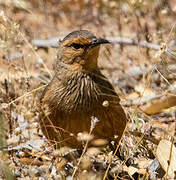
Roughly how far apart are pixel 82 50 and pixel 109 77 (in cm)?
166

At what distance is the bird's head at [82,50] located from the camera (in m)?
3.88

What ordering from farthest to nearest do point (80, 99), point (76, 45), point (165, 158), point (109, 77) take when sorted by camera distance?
point (109, 77), point (76, 45), point (80, 99), point (165, 158)

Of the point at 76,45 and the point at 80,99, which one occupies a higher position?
the point at 76,45

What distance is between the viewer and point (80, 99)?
12.8 ft

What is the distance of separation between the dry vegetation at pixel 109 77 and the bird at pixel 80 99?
162 mm

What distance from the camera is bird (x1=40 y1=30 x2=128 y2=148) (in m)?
3.82

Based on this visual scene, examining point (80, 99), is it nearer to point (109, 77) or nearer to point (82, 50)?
point (82, 50)

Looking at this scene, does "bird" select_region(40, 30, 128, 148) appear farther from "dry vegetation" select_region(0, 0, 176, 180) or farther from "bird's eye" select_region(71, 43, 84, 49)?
"dry vegetation" select_region(0, 0, 176, 180)

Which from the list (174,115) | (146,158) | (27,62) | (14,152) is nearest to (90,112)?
(146,158)

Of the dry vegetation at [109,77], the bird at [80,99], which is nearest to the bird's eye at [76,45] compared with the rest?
the bird at [80,99]

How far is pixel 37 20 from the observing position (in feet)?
25.1

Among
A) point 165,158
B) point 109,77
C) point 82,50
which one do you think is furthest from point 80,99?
point 109,77

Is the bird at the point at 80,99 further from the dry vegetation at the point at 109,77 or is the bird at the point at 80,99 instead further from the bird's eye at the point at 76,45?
the dry vegetation at the point at 109,77

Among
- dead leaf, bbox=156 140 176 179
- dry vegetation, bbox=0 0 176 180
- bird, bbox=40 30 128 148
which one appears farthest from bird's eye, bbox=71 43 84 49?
dead leaf, bbox=156 140 176 179
